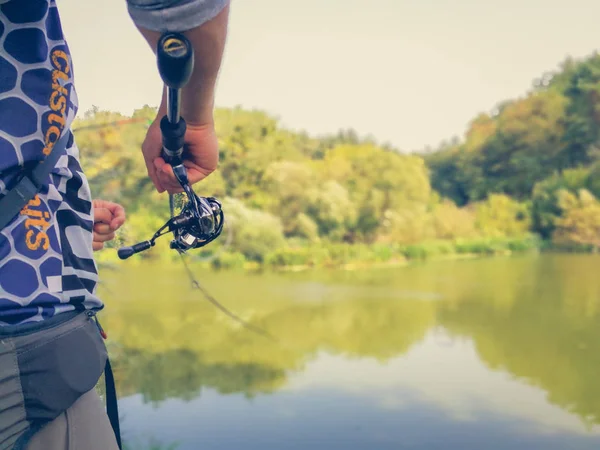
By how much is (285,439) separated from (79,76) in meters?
3.22

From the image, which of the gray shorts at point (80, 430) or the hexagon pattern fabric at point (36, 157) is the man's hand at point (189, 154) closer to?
the hexagon pattern fabric at point (36, 157)

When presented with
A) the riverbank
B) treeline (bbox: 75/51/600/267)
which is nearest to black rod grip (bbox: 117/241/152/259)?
treeline (bbox: 75/51/600/267)

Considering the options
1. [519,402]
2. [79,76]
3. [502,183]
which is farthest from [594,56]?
[79,76]

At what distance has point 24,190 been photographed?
1.91 ft

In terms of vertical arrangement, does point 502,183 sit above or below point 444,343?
above

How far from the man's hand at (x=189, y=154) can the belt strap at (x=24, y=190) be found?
0.09 metres

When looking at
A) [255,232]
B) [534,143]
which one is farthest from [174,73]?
[534,143]

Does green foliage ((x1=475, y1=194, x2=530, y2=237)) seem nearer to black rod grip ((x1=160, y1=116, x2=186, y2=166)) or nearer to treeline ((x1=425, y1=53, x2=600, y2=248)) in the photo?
treeline ((x1=425, y1=53, x2=600, y2=248))

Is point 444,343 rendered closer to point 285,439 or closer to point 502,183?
point 285,439

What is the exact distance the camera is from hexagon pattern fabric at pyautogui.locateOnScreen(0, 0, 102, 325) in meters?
0.58

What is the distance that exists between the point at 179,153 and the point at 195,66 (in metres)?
0.10

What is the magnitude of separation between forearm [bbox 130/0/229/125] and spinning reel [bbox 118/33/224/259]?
0.04 ft

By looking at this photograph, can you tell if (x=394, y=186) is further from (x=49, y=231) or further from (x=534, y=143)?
A: (x=49, y=231)

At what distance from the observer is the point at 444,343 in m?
5.63
